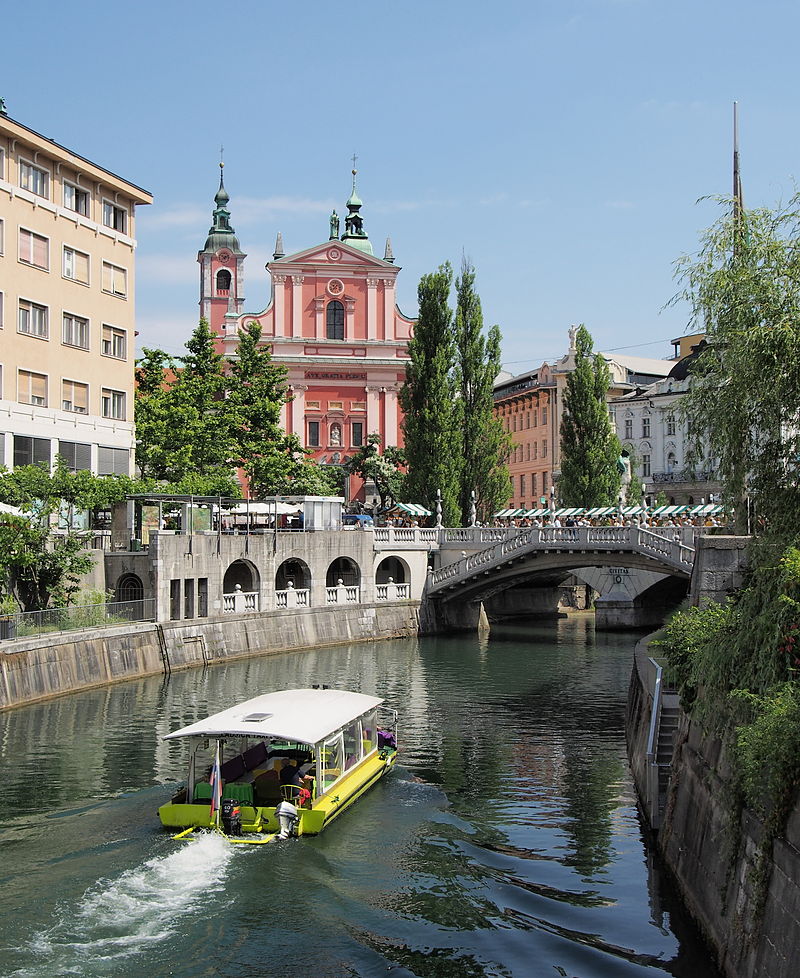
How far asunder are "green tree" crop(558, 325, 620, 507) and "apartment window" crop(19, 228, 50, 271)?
37.5 meters

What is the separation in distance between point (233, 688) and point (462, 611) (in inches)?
1163

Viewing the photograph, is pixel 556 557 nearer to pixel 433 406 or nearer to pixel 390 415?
pixel 433 406

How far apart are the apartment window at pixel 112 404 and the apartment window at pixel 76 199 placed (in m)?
8.54

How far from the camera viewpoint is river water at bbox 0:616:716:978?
63.7 feet

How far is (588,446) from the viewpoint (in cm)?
8106

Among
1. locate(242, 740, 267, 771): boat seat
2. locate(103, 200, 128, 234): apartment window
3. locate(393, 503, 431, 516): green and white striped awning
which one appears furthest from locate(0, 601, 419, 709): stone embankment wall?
locate(103, 200, 128, 234): apartment window

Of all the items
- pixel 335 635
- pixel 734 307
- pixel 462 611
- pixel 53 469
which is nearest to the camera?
pixel 734 307

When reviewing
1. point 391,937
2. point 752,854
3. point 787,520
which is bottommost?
point 391,937

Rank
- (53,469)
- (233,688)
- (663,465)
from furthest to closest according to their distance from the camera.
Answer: (663,465) → (53,469) → (233,688)

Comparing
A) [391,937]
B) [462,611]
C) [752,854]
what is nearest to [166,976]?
[391,937]

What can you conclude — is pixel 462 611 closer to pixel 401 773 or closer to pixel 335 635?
pixel 335 635

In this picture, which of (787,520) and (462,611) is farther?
(462,611)

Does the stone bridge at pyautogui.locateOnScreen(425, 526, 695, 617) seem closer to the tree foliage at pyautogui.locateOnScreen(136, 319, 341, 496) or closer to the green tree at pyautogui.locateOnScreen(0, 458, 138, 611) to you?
the tree foliage at pyautogui.locateOnScreen(136, 319, 341, 496)

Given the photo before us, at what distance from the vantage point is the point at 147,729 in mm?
38500
